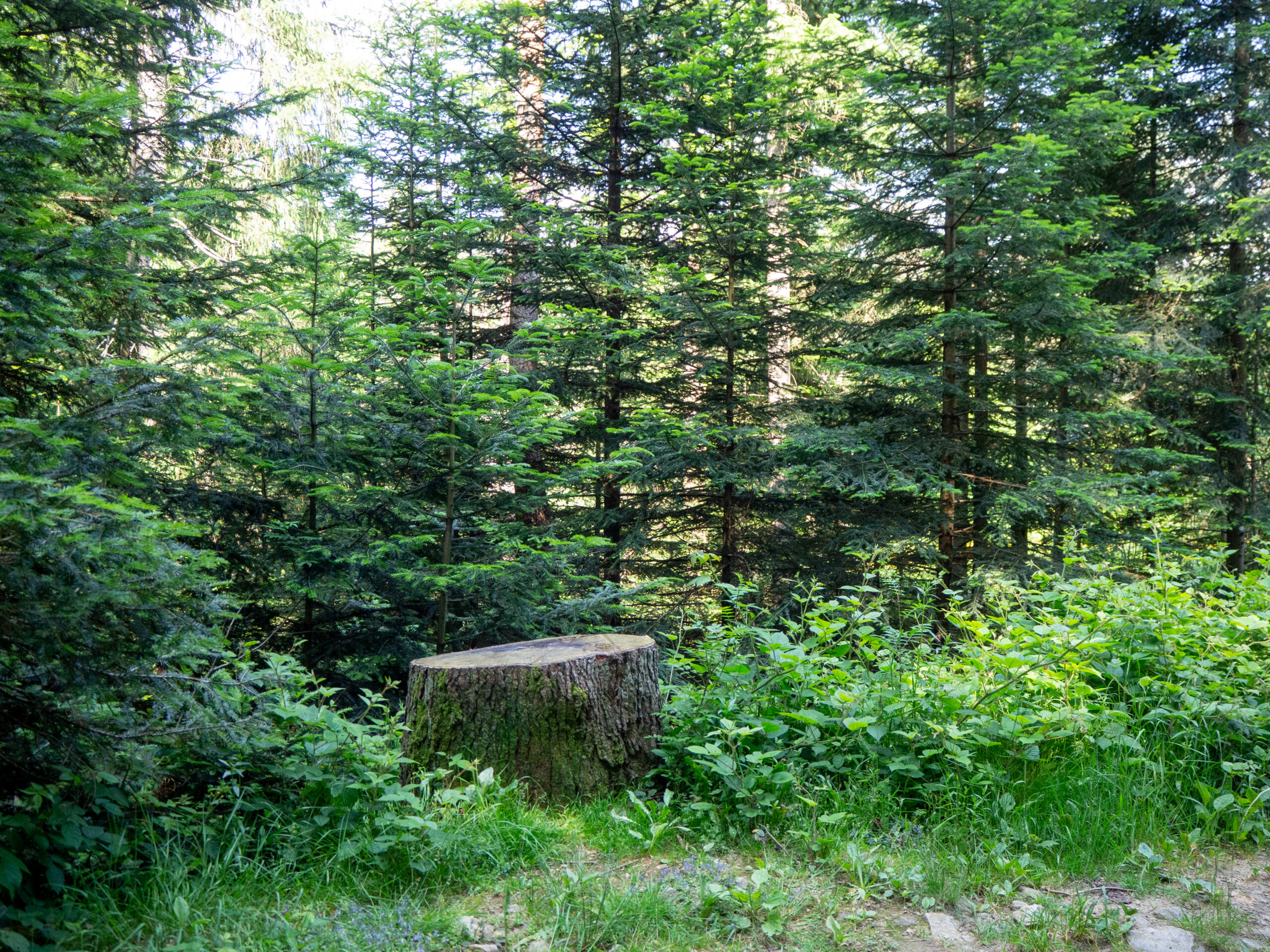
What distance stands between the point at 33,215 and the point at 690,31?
786 cm

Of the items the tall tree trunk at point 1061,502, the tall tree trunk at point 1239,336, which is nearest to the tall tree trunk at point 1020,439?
the tall tree trunk at point 1061,502

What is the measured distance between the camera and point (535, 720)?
3.30m

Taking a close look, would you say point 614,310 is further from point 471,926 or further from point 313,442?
point 471,926

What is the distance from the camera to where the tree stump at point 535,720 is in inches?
129

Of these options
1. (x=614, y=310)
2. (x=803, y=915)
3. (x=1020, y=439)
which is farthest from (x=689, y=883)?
(x=1020, y=439)

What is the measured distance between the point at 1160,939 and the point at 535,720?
2.40m

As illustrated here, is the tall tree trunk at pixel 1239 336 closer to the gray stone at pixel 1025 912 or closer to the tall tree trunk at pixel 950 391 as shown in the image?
the tall tree trunk at pixel 950 391

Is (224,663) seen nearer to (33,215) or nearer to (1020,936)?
(33,215)

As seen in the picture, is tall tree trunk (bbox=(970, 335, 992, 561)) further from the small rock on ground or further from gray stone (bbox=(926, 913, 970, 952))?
the small rock on ground

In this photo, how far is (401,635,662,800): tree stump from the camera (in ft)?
10.8

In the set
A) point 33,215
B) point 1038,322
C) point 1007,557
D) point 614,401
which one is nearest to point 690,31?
point 614,401

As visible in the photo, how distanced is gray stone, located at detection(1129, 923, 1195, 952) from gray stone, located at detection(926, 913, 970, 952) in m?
0.03

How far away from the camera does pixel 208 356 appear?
11.3 feet

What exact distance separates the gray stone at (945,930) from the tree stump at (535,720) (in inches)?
52.7
